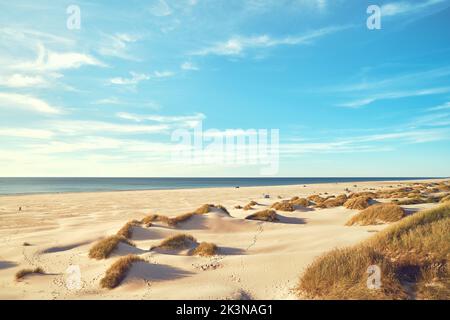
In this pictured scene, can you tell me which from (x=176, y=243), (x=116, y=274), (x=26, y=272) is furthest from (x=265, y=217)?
(x=26, y=272)

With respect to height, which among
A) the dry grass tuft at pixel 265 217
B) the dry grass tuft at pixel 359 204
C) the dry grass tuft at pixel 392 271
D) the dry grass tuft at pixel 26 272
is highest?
the dry grass tuft at pixel 392 271

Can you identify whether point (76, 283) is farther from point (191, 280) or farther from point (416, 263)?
point (416, 263)

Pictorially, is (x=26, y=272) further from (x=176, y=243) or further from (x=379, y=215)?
(x=379, y=215)

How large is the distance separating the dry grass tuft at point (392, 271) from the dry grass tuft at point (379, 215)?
8.24 meters

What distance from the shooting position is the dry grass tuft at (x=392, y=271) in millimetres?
5980

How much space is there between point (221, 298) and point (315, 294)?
2072mm

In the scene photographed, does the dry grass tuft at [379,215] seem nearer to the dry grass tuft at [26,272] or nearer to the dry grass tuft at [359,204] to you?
the dry grass tuft at [359,204]

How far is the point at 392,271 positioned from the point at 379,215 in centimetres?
1118

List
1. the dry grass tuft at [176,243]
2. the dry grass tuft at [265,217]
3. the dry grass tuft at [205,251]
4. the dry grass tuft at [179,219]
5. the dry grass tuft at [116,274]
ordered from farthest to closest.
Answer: the dry grass tuft at [265,217] < the dry grass tuft at [179,219] < the dry grass tuft at [176,243] < the dry grass tuft at [205,251] < the dry grass tuft at [116,274]

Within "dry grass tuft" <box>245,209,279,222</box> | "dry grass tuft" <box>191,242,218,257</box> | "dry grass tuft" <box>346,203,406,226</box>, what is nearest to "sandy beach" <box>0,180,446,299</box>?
"dry grass tuft" <box>191,242,218,257</box>

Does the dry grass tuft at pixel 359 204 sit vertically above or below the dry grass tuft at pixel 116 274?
above

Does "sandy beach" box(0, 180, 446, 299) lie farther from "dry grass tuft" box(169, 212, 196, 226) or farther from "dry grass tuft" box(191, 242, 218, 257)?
"dry grass tuft" box(191, 242, 218, 257)

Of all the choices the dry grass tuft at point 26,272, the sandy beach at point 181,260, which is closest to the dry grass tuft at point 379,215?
the sandy beach at point 181,260

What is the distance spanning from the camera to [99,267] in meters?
10.4
